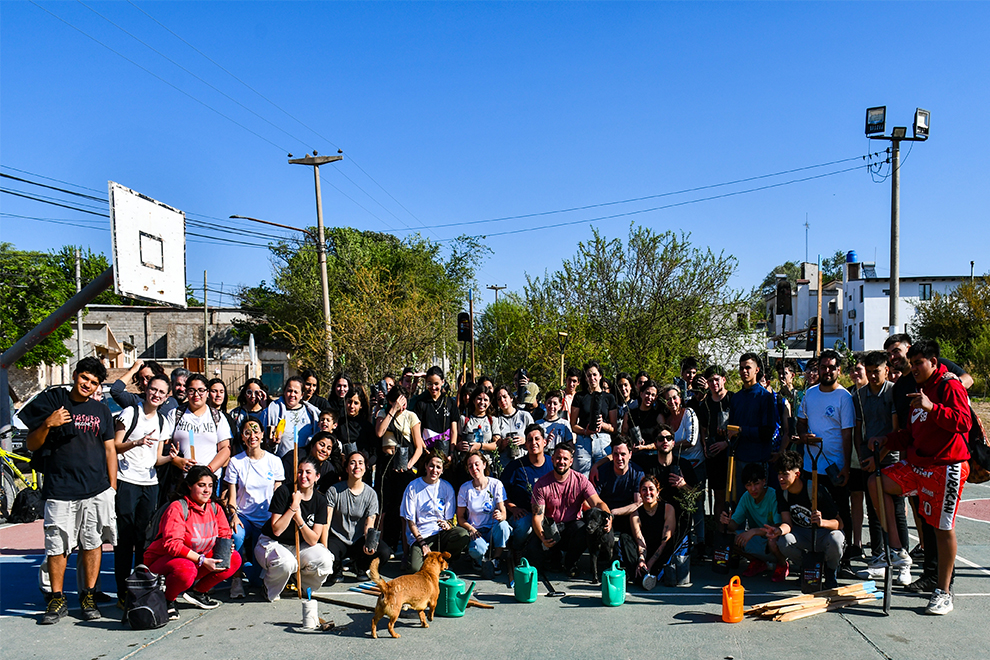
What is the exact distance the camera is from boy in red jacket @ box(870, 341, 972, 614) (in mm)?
5303

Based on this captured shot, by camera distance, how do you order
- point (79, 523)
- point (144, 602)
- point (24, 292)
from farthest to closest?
point (24, 292), point (79, 523), point (144, 602)

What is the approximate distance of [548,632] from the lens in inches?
200

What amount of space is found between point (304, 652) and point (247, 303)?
4936 cm

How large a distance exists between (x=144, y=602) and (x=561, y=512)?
135 inches

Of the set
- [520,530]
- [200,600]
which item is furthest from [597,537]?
[200,600]

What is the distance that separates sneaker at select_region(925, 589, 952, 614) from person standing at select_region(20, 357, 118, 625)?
20.1ft

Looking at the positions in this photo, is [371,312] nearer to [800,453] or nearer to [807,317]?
[800,453]

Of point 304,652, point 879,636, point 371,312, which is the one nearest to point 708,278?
point 371,312

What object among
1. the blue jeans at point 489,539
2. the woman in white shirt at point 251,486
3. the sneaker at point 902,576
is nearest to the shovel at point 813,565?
the sneaker at point 902,576

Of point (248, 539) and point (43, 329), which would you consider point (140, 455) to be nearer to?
point (248, 539)

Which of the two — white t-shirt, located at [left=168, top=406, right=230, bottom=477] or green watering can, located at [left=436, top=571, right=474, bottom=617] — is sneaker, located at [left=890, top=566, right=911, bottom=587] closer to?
green watering can, located at [left=436, top=571, right=474, bottom=617]

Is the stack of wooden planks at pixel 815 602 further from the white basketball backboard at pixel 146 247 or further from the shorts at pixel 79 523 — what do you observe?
the shorts at pixel 79 523

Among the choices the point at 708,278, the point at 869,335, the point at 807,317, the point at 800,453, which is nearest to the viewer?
the point at 800,453

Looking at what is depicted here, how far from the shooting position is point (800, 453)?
253 inches
